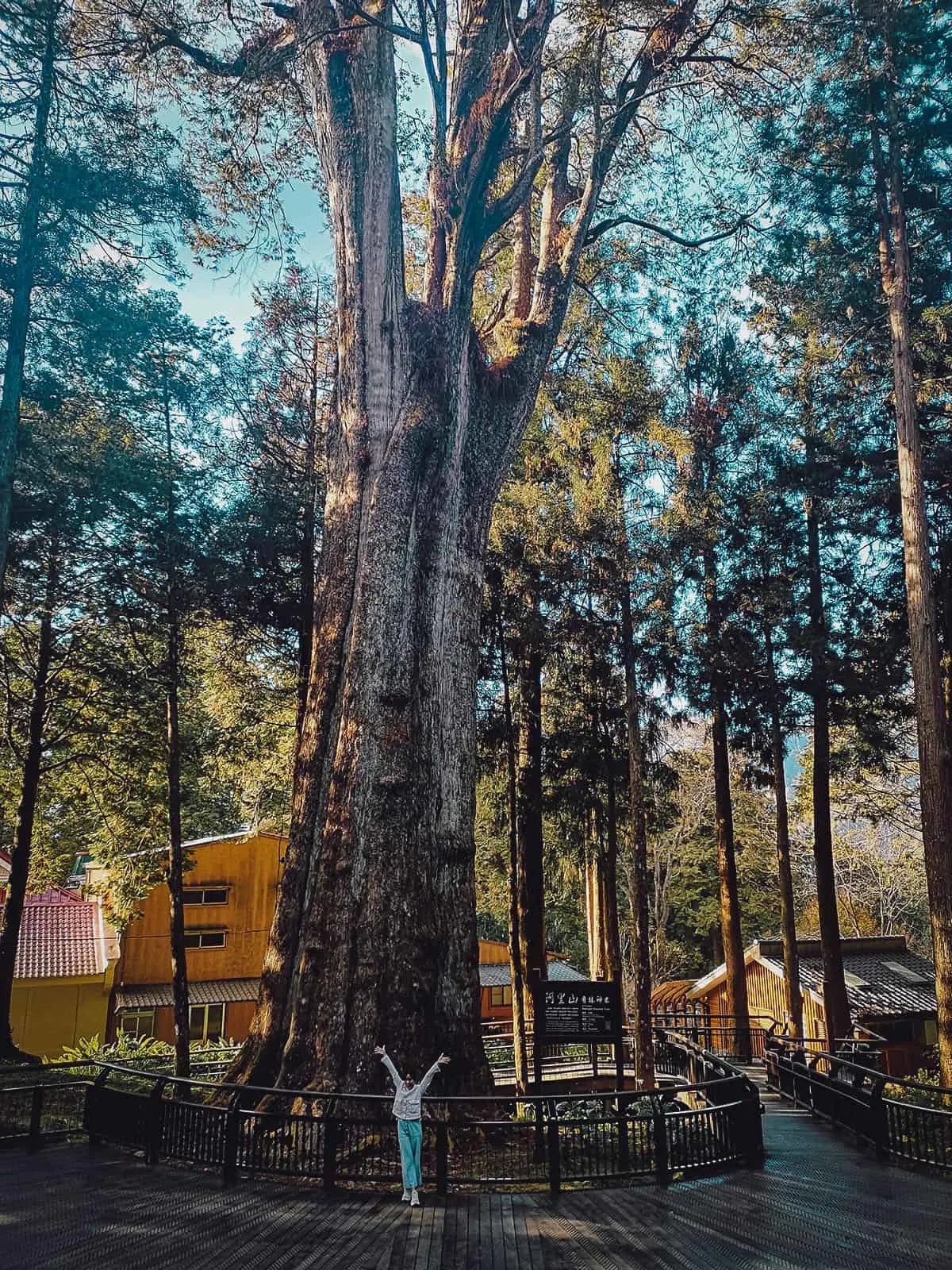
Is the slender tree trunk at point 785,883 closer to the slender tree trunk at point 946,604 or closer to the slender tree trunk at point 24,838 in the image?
the slender tree trunk at point 946,604

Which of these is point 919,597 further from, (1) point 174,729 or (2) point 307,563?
(1) point 174,729

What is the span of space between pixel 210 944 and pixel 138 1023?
2737 mm

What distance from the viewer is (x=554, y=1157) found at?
22.3 ft

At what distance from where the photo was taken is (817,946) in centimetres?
2522

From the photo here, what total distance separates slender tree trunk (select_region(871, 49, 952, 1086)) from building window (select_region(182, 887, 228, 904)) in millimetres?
20630

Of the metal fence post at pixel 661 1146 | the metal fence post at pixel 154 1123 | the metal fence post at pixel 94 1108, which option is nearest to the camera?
the metal fence post at pixel 661 1146

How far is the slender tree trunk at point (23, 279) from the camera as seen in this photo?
27.2 feet

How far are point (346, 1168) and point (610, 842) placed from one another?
11309 mm

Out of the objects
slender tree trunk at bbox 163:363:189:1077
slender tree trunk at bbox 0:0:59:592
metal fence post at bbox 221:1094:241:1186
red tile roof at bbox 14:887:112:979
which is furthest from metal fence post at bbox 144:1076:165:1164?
red tile roof at bbox 14:887:112:979

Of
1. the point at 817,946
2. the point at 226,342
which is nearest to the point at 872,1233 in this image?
the point at 226,342

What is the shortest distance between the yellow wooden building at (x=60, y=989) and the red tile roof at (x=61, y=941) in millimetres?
21

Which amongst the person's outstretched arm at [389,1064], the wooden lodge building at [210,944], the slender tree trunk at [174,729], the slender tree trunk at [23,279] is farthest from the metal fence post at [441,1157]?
the wooden lodge building at [210,944]

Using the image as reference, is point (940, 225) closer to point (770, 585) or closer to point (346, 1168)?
point (770, 585)

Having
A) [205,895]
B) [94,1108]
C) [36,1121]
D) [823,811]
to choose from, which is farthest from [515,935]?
[205,895]
